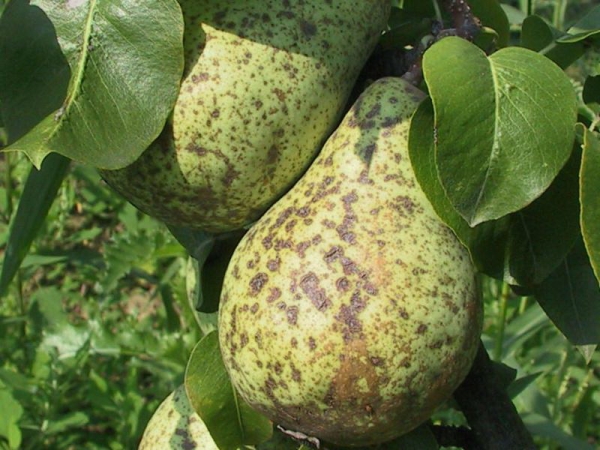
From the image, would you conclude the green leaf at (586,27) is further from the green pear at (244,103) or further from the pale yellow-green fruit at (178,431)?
the pale yellow-green fruit at (178,431)

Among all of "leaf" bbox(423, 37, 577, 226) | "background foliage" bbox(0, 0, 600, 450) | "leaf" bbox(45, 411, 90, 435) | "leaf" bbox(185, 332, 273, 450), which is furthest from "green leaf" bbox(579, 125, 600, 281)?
"leaf" bbox(45, 411, 90, 435)

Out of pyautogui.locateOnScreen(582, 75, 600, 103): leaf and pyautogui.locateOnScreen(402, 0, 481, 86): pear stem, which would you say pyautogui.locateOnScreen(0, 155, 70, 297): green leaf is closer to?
pyautogui.locateOnScreen(402, 0, 481, 86): pear stem

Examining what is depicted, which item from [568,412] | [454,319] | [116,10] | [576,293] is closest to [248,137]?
[116,10]

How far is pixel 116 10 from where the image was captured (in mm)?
1124

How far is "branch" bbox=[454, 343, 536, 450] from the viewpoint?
4.71ft

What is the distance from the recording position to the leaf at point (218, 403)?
137 centimetres

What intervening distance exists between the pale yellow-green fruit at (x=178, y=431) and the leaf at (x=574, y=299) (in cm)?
59

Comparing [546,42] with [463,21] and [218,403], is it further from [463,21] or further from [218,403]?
[218,403]

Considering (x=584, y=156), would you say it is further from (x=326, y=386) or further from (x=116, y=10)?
(x=116, y=10)

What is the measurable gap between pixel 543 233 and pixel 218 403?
0.52 m

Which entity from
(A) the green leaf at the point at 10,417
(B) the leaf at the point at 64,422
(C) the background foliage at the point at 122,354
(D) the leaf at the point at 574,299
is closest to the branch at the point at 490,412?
(D) the leaf at the point at 574,299

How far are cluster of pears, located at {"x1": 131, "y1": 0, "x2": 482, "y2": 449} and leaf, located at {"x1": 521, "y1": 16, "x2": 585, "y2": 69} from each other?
208 millimetres

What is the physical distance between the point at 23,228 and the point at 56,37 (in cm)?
51

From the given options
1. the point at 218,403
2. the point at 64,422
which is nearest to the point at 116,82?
the point at 218,403
